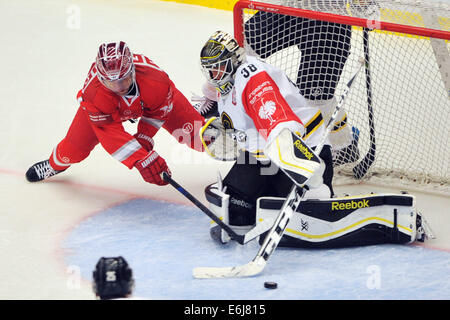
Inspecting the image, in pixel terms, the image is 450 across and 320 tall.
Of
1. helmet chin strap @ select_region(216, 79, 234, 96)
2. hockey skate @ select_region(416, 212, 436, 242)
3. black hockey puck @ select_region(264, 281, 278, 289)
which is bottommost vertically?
black hockey puck @ select_region(264, 281, 278, 289)

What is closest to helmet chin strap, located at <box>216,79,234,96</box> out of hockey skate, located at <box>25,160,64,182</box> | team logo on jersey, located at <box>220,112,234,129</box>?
team logo on jersey, located at <box>220,112,234,129</box>

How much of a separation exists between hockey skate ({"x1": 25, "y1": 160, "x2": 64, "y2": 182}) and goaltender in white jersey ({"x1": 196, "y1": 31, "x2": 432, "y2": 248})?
0.93m

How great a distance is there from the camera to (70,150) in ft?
11.7

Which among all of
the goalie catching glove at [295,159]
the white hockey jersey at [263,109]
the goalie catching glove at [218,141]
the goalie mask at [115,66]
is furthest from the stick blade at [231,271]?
the goalie mask at [115,66]

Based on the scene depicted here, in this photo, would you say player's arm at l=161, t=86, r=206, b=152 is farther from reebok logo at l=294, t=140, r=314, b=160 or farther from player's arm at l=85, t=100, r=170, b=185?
reebok logo at l=294, t=140, r=314, b=160

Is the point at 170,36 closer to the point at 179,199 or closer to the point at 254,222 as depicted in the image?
the point at 179,199

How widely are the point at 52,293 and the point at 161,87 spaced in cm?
110

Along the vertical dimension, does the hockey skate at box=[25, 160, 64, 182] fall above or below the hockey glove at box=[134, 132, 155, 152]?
below

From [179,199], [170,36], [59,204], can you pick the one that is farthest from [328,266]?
[170,36]

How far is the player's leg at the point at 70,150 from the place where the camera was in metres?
3.50

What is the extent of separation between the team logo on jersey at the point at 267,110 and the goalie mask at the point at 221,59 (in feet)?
0.82

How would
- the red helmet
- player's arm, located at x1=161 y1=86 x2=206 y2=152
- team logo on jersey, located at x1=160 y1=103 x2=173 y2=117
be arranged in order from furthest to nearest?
player's arm, located at x1=161 y1=86 x2=206 y2=152
team logo on jersey, located at x1=160 y1=103 x2=173 y2=117
the red helmet

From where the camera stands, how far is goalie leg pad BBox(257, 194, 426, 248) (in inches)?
115

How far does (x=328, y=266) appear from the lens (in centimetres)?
281
